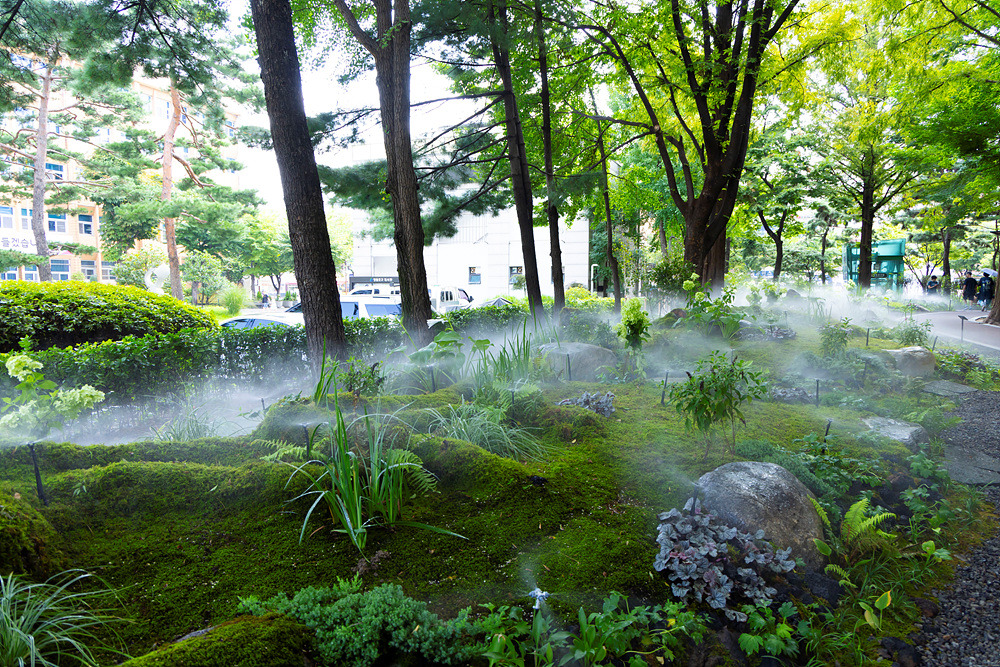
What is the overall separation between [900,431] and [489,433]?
378cm

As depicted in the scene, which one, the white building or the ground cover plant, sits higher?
the white building

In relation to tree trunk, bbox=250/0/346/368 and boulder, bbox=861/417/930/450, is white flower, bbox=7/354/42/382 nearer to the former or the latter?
tree trunk, bbox=250/0/346/368

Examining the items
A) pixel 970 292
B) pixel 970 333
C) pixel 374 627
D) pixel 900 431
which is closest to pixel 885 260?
pixel 970 292

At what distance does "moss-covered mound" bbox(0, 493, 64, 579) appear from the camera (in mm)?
1957

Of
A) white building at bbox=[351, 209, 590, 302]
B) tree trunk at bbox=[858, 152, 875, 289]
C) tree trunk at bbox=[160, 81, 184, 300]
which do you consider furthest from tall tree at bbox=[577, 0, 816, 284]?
white building at bbox=[351, 209, 590, 302]

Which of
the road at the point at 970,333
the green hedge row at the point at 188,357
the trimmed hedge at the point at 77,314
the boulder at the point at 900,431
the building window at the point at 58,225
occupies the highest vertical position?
the building window at the point at 58,225

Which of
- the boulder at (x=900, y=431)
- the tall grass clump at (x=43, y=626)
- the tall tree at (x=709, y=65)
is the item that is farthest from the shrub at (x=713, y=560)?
the tall tree at (x=709, y=65)

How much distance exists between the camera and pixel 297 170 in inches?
186

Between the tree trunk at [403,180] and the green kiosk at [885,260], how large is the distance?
78.2 feet

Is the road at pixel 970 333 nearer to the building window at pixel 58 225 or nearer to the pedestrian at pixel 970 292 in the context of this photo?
the pedestrian at pixel 970 292

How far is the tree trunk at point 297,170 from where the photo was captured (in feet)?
15.0

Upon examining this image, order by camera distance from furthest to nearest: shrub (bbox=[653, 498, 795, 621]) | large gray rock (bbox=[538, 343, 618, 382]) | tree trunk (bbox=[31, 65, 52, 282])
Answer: tree trunk (bbox=[31, 65, 52, 282]) → large gray rock (bbox=[538, 343, 618, 382]) → shrub (bbox=[653, 498, 795, 621])

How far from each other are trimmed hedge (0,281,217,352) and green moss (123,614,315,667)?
20.8ft

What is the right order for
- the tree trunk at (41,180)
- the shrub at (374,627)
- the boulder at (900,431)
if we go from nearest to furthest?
the shrub at (374,627), the boulder at (900,431), the tree trunk at (41,180)
